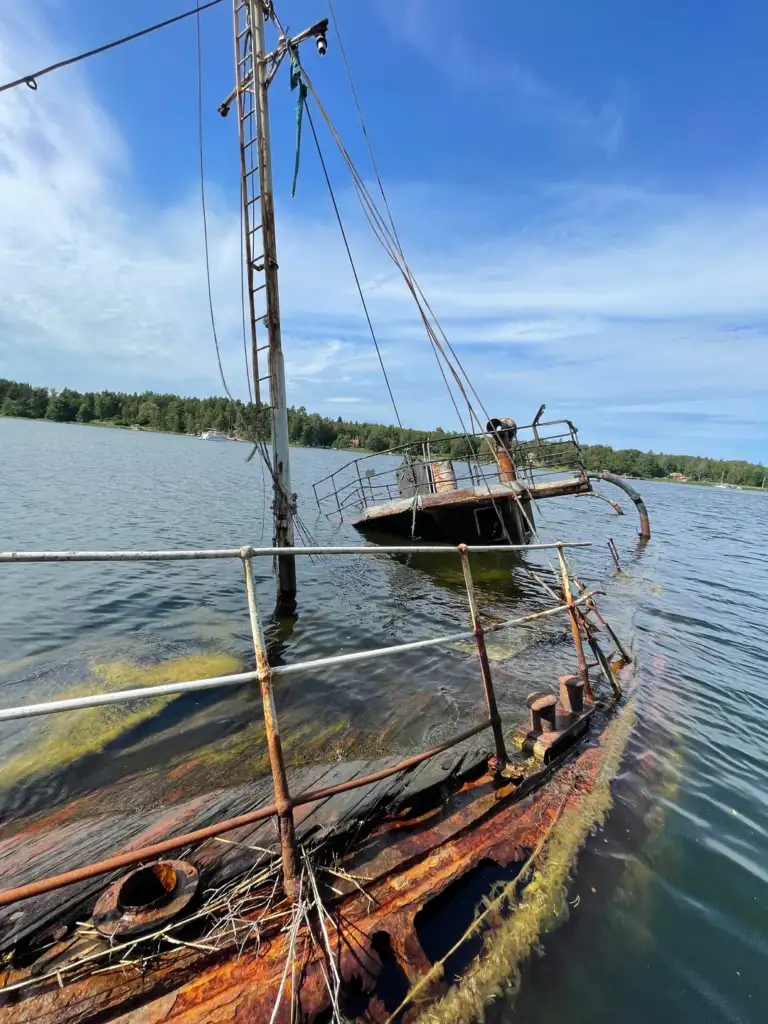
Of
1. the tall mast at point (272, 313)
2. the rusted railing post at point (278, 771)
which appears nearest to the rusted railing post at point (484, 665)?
the rusted railing post at point (278, 771)

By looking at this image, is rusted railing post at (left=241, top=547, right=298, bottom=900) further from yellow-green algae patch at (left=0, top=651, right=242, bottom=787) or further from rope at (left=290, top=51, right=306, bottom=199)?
rope at (left=290, top=51, right=306, bottom=199)

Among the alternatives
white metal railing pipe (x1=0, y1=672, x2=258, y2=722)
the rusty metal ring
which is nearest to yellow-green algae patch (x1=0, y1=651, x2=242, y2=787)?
the rusty metal ring

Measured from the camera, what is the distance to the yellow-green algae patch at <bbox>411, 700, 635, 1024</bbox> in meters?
2.45

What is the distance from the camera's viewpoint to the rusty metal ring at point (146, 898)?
2.29m

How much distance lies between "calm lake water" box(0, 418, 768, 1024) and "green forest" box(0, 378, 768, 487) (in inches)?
4687

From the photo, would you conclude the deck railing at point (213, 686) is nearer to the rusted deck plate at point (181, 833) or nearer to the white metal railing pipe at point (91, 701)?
the white metal railing pipe at point (91, 701)

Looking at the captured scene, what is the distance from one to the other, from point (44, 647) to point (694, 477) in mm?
184022

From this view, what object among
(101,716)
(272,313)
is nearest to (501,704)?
(101,716)

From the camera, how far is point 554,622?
11.3 metres

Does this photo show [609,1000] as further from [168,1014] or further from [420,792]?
[168,1014]

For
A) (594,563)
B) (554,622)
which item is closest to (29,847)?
(554,622)

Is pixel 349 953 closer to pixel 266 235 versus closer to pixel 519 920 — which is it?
pixel 519 920

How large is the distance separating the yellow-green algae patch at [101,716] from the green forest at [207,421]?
12498cm

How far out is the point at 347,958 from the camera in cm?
229
